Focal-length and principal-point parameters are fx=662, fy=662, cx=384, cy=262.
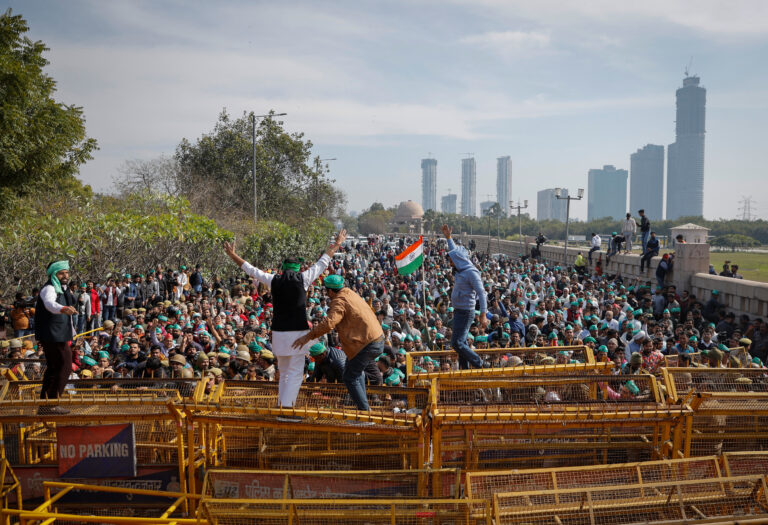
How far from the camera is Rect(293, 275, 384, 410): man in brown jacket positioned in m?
5.93

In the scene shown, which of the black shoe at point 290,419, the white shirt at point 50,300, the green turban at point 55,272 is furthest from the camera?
the green turban at point 55,272

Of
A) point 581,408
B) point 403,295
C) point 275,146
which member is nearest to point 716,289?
point 403,295

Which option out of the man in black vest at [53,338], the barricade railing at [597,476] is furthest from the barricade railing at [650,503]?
the man in black vest at [53,338]

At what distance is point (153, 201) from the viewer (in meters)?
29.8

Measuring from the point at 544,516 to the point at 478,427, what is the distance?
0.90 m

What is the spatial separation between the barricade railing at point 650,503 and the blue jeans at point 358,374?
5.43 feet

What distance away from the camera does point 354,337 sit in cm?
602

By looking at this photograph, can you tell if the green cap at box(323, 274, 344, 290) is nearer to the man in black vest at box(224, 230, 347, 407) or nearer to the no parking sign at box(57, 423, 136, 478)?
the man in black vest at box(224, 230, 347, 407)

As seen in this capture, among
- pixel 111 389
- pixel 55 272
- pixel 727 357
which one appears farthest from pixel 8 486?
pixel 727 357

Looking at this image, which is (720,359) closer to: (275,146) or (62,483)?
(62,483)

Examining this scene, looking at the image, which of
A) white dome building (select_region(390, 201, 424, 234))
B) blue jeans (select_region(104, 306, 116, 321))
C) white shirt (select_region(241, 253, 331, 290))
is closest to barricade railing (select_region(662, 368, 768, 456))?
white shirt (select_region(241, 253, 331, 290))

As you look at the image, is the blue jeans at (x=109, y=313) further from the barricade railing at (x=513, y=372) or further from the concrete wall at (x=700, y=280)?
the concrete wall at (x=700, y=280)

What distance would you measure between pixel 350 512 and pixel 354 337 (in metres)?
1.78

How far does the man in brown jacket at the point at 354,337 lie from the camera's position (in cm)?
593
